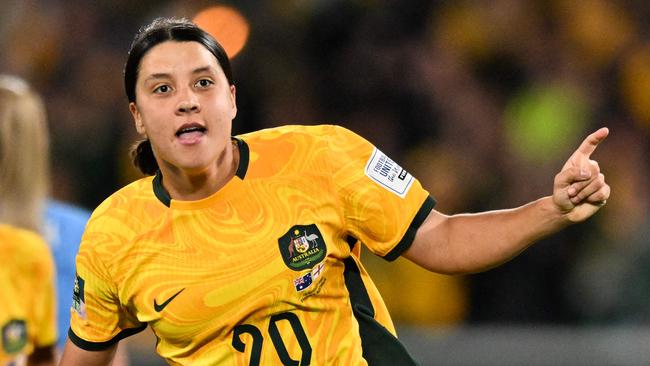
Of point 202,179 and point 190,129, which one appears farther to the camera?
point 202,179

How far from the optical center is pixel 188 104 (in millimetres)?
2975

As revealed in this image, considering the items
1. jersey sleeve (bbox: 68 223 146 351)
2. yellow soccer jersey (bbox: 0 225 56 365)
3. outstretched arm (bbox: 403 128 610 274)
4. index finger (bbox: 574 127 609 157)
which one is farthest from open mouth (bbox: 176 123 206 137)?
yellow soccer jersey (bbox: 0 225 56 365)

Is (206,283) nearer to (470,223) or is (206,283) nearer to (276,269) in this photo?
(276,269)

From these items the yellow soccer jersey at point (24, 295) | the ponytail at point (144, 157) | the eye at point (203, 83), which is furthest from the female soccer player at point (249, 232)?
the yellow soccer jersey at point (24, 295)

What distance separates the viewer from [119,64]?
310 inches

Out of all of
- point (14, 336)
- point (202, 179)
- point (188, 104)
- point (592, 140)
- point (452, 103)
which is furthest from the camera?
point (452, 103)

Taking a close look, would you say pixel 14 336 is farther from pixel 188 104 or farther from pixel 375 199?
pixel 375 199

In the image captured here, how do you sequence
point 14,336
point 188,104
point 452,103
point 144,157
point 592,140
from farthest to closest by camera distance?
point 452,103 < point 14,336 < point 144,157 < point 188,104 < point 592,140

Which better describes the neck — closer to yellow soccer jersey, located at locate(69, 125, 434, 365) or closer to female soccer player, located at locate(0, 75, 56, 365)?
yellow soccer jersey, located at locate(69, 125, 434, 365)

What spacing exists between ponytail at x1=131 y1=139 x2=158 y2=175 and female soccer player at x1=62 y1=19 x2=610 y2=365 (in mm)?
181

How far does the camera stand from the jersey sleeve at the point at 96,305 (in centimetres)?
309

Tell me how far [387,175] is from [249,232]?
38 centimetres

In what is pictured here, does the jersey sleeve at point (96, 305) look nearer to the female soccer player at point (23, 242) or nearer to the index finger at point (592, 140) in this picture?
the female soccer player at point (23, 242)

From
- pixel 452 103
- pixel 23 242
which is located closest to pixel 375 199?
pixel 23 242
